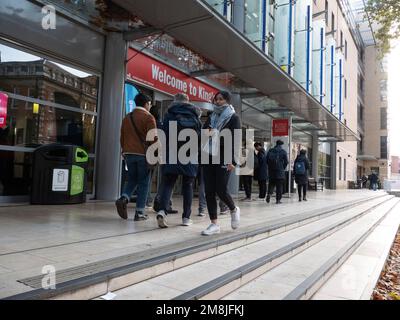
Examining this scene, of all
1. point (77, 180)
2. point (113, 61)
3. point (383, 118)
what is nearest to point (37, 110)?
point (77, 180)

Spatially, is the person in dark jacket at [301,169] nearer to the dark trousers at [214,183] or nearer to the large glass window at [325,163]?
the dark trousers at [214,183]

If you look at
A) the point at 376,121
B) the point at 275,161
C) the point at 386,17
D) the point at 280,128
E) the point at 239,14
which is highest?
the point at 376,121

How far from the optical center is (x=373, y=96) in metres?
46.7

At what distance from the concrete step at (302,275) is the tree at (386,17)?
9.42 m

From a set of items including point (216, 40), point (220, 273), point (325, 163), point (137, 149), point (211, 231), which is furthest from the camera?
point (325, 163)

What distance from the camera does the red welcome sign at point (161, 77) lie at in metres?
8.53

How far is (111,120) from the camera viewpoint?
7.60 meters

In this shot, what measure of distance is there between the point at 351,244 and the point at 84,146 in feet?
18.2

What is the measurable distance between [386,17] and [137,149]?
1134cm

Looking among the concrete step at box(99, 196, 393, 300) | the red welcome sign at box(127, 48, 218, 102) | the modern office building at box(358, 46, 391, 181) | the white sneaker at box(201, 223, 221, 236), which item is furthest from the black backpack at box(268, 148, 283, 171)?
the modern office building at box(358, 46, 391, 181)

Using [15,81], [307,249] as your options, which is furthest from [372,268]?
[15,81]

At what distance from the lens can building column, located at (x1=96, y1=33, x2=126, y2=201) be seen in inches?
296

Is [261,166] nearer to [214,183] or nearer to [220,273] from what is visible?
[214,183]
